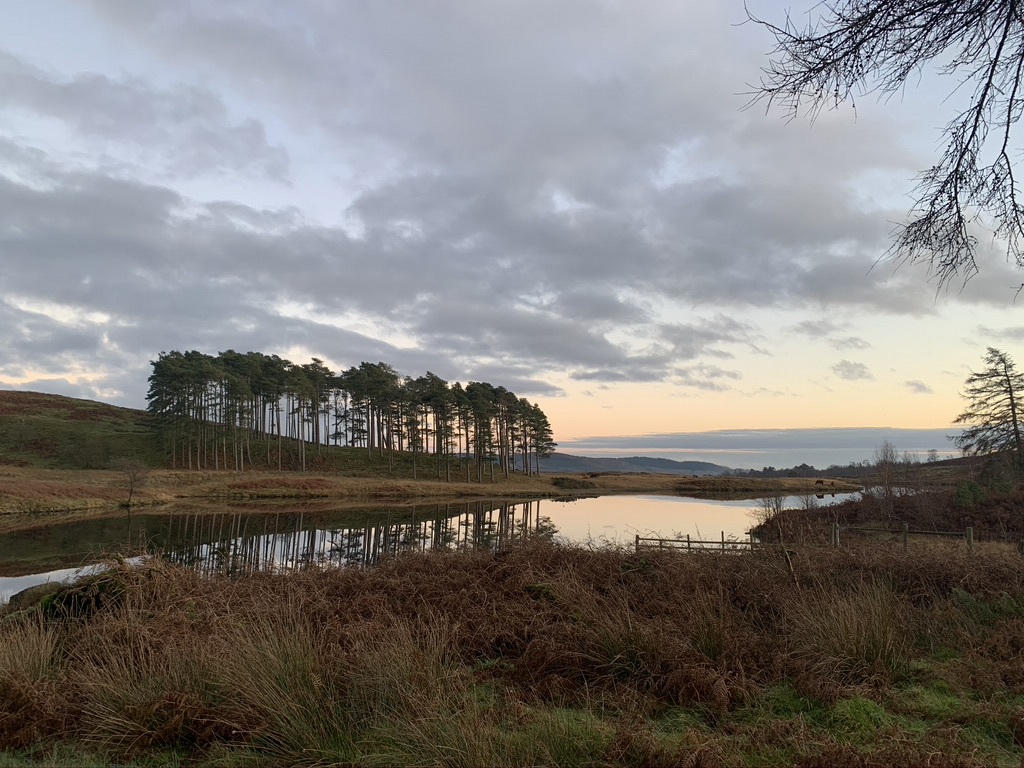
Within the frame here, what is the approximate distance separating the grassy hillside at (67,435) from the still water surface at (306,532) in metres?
32.8

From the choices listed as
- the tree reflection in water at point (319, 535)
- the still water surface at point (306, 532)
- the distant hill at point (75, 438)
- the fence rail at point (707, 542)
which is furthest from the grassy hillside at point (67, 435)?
the fence rail at point (707, 542)

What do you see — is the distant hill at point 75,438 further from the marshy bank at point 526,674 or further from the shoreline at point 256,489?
the marshy bank at point 526,674

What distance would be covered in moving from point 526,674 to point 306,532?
2824 cm

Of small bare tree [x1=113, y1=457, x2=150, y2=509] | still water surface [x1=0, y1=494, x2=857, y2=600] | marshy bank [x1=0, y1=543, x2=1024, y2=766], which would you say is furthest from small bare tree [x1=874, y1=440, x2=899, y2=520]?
small bare tree [x1=113, y1=457, x2=150, y2=509]

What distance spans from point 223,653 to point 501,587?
17.7 ft

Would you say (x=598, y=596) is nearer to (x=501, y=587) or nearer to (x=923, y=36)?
(x=501, y=587)

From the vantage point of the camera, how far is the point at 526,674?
6.99 meters

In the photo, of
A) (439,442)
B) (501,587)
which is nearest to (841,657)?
(501,587)

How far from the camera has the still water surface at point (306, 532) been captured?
63.1 ft

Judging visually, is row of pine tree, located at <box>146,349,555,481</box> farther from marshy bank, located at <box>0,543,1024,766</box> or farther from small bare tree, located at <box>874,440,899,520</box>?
→ marshy bank, located at <box>0,543,1024,766</box>

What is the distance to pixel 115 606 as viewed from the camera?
8.57 metres

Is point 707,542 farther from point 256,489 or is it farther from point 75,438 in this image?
point 75,438

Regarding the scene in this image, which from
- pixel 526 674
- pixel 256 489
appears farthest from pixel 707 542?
pixel 256 489

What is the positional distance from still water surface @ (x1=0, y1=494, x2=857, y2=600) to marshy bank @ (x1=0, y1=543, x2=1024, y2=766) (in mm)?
3868
